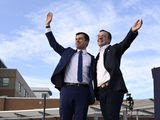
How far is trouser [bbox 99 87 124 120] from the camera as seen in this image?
5.44m

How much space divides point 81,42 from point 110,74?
67cm

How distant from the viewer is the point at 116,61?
571 cm

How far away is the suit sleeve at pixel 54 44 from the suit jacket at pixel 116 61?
671 millimetres

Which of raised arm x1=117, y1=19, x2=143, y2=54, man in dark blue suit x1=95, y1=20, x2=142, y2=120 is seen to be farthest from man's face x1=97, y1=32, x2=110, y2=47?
raised arm x1=117, y1=19, x2=143, y2=54

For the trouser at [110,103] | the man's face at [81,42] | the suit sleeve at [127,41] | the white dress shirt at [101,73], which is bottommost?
the trouser at [110,103]

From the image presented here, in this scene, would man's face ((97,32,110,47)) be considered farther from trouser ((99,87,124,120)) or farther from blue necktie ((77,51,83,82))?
trouser ((99,87,124,120))

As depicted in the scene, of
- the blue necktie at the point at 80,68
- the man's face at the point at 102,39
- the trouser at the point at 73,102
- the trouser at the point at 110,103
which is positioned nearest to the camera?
the trouser at the point at 110,103

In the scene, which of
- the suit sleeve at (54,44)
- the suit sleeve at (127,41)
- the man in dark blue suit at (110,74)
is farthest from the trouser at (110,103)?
the suit sleeve at (54,44)

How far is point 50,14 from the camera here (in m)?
6.37

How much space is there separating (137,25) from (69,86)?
118cm

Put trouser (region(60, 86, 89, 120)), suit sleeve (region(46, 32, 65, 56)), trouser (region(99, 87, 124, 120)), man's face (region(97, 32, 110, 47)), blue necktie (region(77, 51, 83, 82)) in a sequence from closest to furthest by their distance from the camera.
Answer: trouser (region(99, 87, 124, 120)) < trouser (region(60, 86, 89, 120)) < blue necktie (region(77, 51, 83, 82)) < man's face (region(97, 32, 110, 47)) < suit sleeve (region(46, 32, 65, 56))

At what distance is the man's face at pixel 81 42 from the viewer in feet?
19.5

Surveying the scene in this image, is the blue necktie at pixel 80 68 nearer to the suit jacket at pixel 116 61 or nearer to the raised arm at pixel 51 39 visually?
the suit jacket at pixel 116 61

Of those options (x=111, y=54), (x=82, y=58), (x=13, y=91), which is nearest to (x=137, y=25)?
(x=111, y=54)
